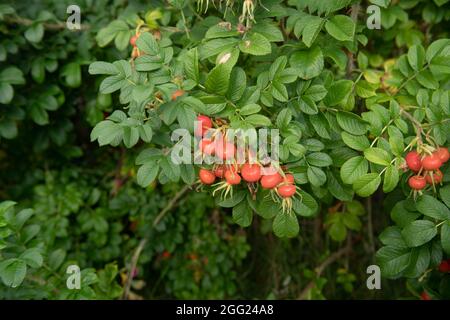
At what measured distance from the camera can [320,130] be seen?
1237mm

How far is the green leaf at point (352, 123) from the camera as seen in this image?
121cm

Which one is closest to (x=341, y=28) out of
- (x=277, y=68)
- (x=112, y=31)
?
(x=277, y=68)

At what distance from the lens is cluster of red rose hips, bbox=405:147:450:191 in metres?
1.09

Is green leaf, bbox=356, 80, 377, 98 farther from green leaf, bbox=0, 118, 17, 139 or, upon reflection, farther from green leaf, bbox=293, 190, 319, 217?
green leaf, bbox=0, 118, 17, 139

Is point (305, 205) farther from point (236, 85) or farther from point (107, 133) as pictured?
point (107, 133)

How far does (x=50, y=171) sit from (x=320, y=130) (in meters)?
1.35

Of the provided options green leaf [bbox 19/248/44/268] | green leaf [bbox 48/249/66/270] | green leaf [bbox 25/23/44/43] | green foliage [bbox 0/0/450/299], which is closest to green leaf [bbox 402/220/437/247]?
green foliage [bbox 0/0/450/299]

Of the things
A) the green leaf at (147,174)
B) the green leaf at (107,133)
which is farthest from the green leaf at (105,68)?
the green leaf at (147,174)

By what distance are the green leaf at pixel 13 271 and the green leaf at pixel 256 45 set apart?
29.9 inches

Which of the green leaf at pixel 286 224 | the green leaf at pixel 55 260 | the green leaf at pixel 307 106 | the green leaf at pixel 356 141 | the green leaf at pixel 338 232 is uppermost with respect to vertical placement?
the green leaf at pixel 307 106

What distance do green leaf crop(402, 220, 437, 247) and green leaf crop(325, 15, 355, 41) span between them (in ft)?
1.48

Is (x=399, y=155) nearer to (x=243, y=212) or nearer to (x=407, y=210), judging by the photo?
(x=407, y=210)

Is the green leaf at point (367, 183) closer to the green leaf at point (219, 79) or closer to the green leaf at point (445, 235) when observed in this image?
the green leaf at point (445, 235)

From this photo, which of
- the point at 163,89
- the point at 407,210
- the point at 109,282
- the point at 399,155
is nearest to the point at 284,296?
the point at 109,282
